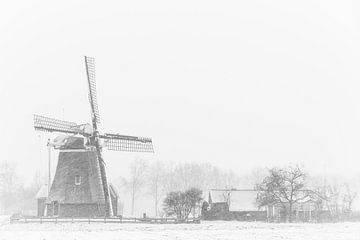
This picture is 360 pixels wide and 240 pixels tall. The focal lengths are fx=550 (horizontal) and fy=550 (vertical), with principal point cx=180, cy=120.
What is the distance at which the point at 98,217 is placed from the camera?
139 feet

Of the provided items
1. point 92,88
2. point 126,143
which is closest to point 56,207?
point 126,143

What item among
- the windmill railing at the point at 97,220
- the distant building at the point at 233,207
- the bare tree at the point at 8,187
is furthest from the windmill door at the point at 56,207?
the bare tree at the point at 8,187

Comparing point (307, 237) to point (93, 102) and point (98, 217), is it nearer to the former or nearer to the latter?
point (98, 217)

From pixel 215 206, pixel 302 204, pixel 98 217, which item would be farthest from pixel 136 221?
pixel 302 204

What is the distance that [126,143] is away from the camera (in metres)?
47.0

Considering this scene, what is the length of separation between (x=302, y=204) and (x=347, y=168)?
141312 millimetres

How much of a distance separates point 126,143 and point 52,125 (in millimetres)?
6792

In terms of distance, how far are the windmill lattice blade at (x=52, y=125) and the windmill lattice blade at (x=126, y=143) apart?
251 cm

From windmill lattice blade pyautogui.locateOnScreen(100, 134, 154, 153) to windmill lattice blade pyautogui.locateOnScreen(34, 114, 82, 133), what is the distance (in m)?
2.51

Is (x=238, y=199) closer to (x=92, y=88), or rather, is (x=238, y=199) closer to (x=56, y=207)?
(x=92, y=88)

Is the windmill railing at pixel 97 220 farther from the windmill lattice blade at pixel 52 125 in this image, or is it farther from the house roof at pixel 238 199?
the house roof at pixel 238 199

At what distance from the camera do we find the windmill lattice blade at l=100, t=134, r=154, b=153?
4602cm

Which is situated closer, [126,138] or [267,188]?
[126,138]

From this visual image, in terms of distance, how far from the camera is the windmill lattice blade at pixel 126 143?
151ft
